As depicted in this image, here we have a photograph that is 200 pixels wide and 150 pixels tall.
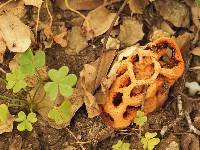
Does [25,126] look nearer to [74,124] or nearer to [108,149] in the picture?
[74,124]

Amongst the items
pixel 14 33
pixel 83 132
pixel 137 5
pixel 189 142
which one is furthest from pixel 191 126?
pixel 14 33

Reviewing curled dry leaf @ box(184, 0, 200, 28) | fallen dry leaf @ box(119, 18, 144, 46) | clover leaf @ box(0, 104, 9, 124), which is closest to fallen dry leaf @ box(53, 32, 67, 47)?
fallen dry leaf @ box(119, 18, 144, 46)

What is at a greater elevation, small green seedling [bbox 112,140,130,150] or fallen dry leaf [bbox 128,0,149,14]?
fallen dry leaf [bbox 128,0,149,14]

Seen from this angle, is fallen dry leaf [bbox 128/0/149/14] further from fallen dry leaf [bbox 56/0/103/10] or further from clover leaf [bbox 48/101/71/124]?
clover leaf [bbox 48/101/71/124]

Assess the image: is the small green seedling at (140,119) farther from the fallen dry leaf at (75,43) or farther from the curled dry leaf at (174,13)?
the curled dry leaf at (174,13)

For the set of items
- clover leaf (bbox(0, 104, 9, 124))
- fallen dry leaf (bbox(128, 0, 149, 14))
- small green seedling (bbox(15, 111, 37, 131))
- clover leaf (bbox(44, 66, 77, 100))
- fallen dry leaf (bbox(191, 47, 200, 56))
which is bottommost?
small green seedling (bbox(15, 111, 37, 131))

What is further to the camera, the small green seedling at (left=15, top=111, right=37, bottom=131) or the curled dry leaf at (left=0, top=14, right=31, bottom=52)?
the curled dry leaf at (left=0, top=14, right=31, bottom=52)

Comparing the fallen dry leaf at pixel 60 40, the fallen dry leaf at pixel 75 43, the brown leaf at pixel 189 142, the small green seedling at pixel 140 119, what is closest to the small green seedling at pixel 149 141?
the small green seedling at pixel 140 119
